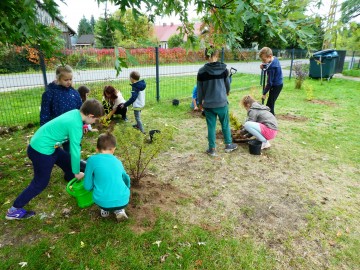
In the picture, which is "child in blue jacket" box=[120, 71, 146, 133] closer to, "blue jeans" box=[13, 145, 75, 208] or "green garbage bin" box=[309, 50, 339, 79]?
"blue jeans" box=[13, 145, 75, 208]

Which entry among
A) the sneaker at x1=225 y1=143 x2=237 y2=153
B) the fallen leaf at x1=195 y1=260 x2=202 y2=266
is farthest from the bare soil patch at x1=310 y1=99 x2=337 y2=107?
the fallen leaf at x1=195 y1=260 x2=202 y2=266

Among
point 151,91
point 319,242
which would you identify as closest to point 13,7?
point 319,242

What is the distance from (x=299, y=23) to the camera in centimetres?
170

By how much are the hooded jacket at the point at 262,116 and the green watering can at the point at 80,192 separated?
3266mm

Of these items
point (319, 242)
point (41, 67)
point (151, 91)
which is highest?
point (41, 67)

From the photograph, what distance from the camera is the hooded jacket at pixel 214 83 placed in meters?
4.46

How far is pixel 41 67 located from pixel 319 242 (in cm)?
650

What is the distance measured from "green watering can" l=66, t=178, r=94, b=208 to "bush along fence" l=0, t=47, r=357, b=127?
216cm

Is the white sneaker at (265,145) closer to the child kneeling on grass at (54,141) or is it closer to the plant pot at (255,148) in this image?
the plant pot at (255,148)

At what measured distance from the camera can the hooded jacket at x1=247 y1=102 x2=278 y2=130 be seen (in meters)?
4.95

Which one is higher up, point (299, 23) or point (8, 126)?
point (299, 23)

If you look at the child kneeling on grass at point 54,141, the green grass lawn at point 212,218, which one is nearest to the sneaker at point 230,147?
the green grass lawn at point 212,218

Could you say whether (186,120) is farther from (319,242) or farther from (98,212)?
(319,242)

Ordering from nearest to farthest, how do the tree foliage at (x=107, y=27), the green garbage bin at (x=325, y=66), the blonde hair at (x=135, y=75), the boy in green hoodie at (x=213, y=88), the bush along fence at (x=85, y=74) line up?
the tree foliage at (x=107, y=27), the boy in green hoodie at (x=213, y=88), the blonde hair at (x=135, y=75), the bush along fence at (x=85, y=74), the green garbage bin at (x=325, y=66)
